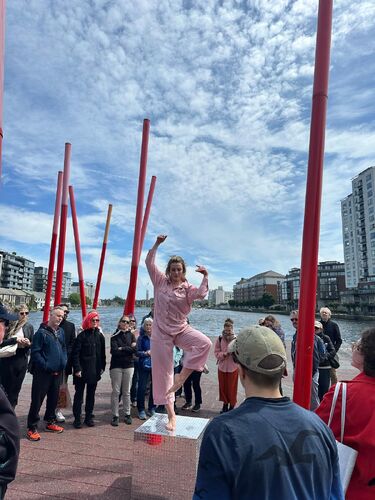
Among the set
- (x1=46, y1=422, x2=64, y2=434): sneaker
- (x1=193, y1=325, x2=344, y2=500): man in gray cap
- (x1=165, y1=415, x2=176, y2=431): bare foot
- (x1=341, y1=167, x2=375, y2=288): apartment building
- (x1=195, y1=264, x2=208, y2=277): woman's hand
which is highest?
(x1=341, y1=167, x2=375, y2=288): apartment building

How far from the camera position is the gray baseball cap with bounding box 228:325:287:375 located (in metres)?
1.69

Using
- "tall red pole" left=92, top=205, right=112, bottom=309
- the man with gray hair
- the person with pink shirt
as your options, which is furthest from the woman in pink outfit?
"tall red pole" left=92, top=205, right=112, bottom=309

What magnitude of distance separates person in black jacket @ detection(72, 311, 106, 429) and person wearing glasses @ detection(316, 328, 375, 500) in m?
5.13

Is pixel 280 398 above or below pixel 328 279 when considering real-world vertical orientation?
below

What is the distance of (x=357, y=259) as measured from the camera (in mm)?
83938

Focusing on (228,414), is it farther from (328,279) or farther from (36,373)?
(328,279)

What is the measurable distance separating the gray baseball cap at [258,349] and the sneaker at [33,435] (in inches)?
199

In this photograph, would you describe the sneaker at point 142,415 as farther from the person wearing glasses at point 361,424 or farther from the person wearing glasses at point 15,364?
the person wearing glasses at point 361,424

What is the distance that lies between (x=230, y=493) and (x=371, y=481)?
109cm

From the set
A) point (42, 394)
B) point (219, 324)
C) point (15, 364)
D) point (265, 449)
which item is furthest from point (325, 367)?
point (219, 324)

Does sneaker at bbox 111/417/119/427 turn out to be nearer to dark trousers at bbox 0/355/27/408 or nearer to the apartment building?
dark trousers at bbox 0/355/27/408

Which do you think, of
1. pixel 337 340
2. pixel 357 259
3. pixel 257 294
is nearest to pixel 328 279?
pixel 357 259

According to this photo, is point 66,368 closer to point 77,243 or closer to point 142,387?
point 142,387

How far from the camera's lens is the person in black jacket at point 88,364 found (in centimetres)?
637
